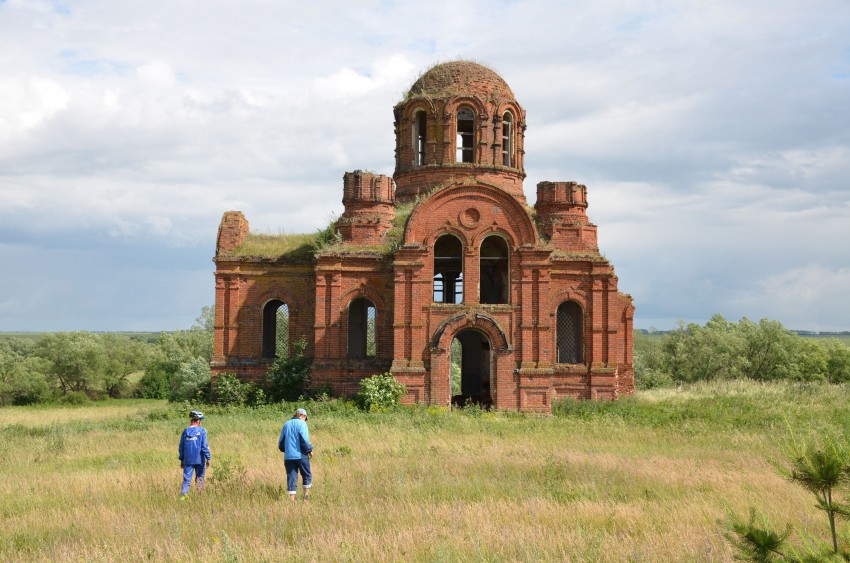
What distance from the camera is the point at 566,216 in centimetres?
2636

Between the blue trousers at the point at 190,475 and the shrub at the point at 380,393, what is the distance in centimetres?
1030

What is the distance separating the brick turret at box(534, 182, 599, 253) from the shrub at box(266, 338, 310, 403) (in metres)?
9.11

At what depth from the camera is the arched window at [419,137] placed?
90.6ft

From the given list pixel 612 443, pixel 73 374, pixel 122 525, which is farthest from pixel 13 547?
pixel 73 374

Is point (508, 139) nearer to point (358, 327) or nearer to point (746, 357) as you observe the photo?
point (358, 327)

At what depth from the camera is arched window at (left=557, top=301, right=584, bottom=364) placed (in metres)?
26.5

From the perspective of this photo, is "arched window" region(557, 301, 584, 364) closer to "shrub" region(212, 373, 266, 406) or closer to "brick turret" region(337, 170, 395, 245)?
"brick turret" region(337, 170, 395, 245)

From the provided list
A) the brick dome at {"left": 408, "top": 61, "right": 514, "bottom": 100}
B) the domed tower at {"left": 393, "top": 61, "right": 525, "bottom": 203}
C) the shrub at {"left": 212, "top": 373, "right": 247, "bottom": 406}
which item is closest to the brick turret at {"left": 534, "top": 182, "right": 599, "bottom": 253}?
the domed tower at {"left": 393, "top": 61, "right": 525, "bottom": 203}

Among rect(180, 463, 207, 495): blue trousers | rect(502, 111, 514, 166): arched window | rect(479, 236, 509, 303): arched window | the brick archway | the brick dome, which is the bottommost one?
rect(180, 463, 207, 495): blue trousers

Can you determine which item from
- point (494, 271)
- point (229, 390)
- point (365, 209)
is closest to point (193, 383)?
point (229, 390)

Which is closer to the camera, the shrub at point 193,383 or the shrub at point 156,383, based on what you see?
the shrub at point 193,383

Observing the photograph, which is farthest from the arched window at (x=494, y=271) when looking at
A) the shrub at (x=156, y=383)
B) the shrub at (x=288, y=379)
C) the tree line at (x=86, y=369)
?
the shrub at (x=156, y=383)

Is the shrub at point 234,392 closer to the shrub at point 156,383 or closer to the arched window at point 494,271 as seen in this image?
the arched window at point 494,271

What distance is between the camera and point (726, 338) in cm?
4469
